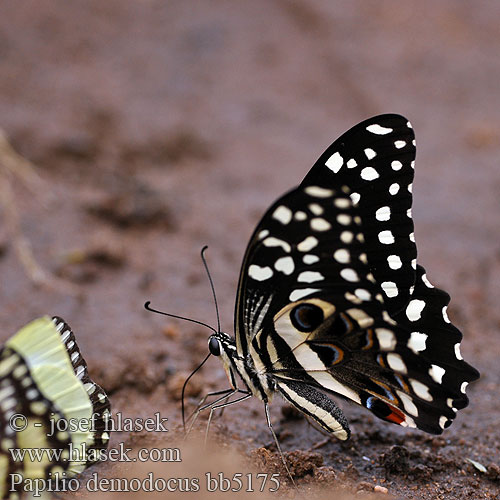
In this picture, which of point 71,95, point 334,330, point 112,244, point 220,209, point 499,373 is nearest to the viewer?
point 334,330

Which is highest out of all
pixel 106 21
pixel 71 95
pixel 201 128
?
pixel 106 21

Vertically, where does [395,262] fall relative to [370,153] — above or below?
below

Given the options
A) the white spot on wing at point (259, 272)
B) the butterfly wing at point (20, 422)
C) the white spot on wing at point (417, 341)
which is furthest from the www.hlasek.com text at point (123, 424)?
the white spot on wing at point (417, 341)

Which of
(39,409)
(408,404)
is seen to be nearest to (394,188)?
(408,404)

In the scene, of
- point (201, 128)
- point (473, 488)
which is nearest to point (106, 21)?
point (201, 128)

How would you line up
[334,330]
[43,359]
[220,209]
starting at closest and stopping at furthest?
[43,359] < [334,330] < [220,209]

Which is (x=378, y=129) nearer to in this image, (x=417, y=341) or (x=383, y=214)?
(x=383, y=214)

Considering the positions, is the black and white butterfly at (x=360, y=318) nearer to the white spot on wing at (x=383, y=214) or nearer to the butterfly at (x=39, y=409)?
the white spot on wing at (x=383, y=214)

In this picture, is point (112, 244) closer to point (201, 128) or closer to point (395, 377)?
point (201, 128)
